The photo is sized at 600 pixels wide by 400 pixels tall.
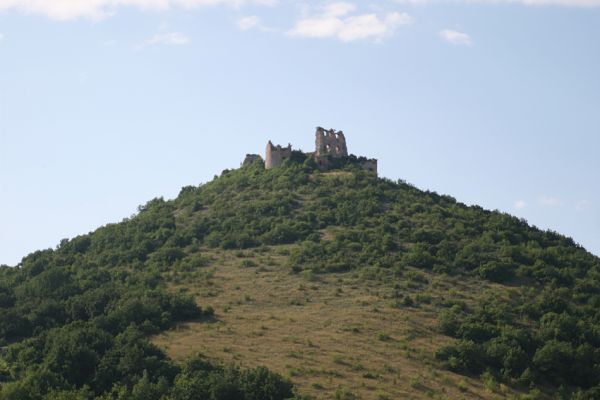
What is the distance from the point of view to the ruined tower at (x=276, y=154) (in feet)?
316

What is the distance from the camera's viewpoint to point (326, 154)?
96.8 metres

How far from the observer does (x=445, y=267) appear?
7525cm

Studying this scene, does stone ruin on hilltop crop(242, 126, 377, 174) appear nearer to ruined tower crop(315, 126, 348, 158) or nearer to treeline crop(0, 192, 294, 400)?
ruined tower crop(315, 126, 348, 158)

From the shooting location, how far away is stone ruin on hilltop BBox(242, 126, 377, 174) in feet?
316

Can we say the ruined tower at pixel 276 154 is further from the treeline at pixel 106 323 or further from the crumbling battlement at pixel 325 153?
the treeline at pixel 106 323

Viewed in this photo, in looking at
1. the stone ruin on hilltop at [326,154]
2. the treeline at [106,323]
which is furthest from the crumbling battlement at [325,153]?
the treeline at [106,323]

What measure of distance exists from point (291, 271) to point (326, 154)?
2429 cm

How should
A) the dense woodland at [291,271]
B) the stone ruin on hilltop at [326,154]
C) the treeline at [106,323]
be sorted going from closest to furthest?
the treeline at [106,323]
the dense woodland at [291,271]
the stone ruin on hilltop at [326,154]

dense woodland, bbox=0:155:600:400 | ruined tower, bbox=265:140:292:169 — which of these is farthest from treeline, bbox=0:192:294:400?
ruined tower, bbox=265:140:292:169

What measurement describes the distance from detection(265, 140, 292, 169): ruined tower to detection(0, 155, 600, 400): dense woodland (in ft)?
3.28

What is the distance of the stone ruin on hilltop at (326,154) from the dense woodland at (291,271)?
953 mm

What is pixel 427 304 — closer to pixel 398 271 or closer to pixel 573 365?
pixel 398 271

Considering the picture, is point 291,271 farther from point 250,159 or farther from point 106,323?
point 250,159

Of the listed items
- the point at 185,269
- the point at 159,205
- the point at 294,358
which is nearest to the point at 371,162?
the point at 159,205
